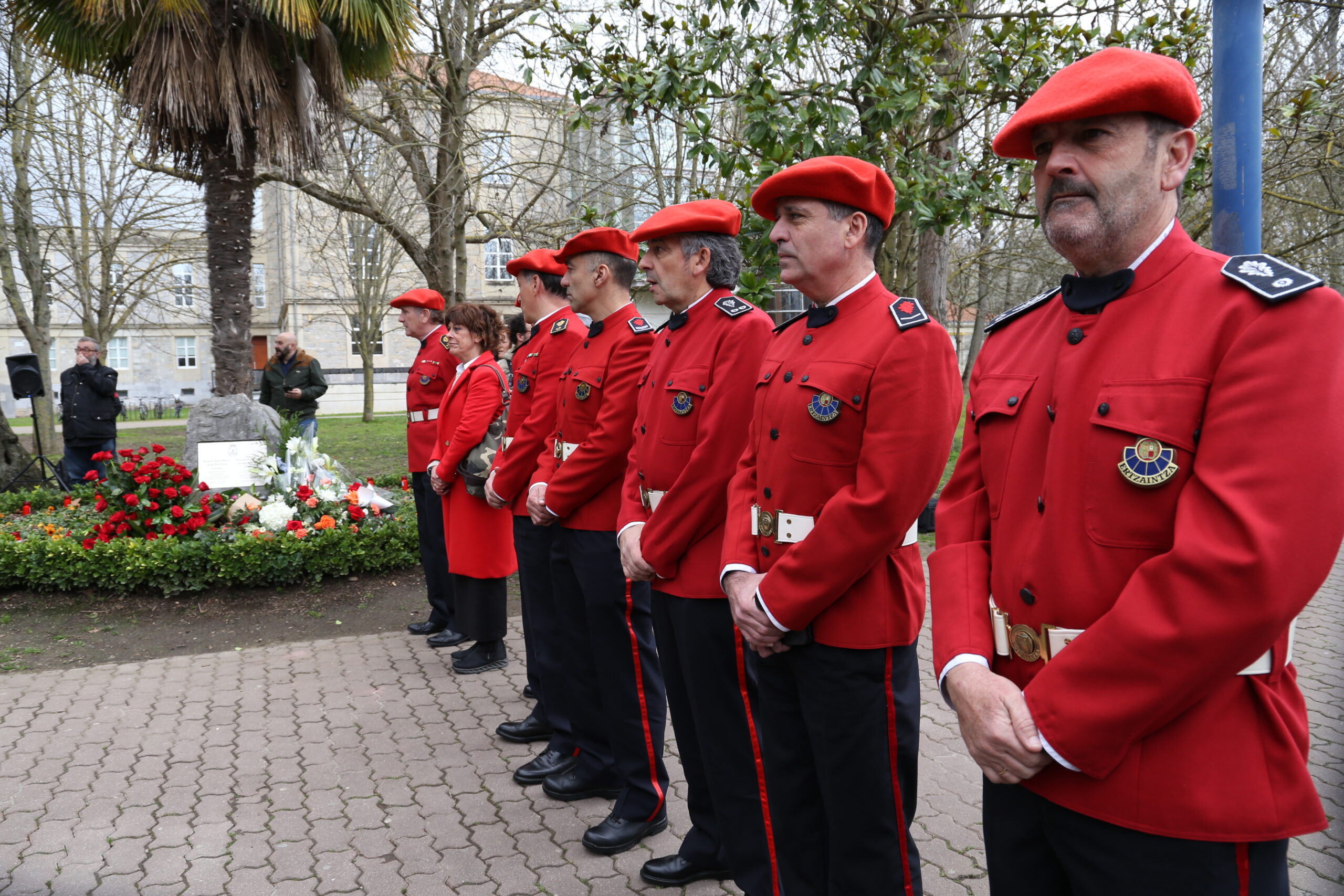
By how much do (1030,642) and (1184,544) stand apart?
368mm

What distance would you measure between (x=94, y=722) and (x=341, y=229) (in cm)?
2483

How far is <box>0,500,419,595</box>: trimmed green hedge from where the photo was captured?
23.1ft

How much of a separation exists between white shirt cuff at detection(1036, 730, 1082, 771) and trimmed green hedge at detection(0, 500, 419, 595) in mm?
6677

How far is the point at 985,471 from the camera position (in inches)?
74.0

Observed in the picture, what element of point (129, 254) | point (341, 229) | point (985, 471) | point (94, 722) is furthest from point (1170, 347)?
point (129, 254)

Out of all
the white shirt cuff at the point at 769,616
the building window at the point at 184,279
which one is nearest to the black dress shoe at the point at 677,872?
the white shirt cuff at the point at 769,616

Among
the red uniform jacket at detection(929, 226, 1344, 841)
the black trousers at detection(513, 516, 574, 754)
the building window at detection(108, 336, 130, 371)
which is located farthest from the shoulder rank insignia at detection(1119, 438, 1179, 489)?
the building window at detection(108, 336, 130, 371)

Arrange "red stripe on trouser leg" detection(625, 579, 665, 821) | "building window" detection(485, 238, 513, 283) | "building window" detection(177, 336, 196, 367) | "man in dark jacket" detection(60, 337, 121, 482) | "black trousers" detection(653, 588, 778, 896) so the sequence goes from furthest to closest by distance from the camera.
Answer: "building window" detection(177, 336, 196, 367), "building window" detection(485, 238, 513, 283), "man in dark jacket" detection(60, 337, 121, 482), "red stripe on trouser leg" detection(625, 579, 665, 821), "black trousers" detection(653, 588, 778, 896)

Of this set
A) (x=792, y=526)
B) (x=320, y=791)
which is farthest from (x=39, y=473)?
(x=792, y=526)

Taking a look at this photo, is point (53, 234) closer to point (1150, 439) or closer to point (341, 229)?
point (341, 229)

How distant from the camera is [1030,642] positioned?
169 centimetres

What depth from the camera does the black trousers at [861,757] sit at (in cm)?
245

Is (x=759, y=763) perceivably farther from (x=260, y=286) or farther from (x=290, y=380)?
(x=260, y=286)

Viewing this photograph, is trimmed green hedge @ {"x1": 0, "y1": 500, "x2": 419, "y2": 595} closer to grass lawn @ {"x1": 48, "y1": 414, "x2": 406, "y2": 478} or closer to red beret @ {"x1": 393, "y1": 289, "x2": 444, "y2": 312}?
red beret @ {"x1": 393, "y1": 289, "x2": 444, "y2": 312}
